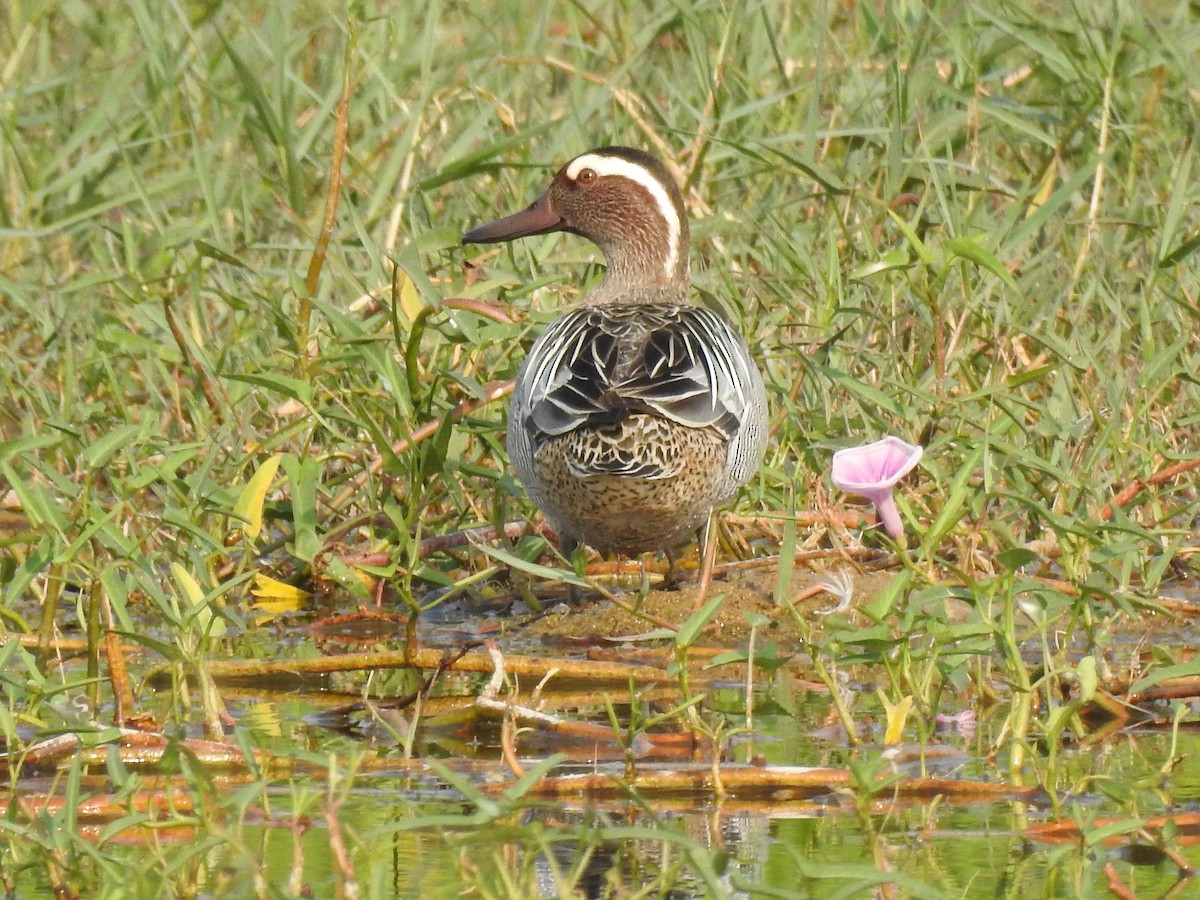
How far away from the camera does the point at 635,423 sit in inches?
227

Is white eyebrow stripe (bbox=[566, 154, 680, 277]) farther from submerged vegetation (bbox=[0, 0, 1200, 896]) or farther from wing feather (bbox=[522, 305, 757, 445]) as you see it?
wing feather (bbox=[522, 305, 757, 445])

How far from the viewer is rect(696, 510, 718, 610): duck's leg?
589cm

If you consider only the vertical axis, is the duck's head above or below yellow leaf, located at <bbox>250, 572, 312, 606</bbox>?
above

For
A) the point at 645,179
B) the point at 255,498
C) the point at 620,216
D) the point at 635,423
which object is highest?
the point at 645,179

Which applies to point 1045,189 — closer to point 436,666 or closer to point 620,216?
point 620,216

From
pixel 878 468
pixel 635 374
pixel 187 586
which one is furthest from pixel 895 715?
pixel 635 374

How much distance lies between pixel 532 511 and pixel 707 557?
93 centimetres

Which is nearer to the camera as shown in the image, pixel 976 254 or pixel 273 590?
pixel 976 254

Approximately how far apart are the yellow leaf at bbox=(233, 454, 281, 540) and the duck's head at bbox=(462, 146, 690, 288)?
4.49ft

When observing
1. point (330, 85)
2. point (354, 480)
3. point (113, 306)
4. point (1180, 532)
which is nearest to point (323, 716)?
point (354, 480)

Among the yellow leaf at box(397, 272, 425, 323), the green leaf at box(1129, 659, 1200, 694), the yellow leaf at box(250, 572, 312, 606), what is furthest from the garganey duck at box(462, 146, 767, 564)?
the green leaf at box(1129, 659, 1200, 694)

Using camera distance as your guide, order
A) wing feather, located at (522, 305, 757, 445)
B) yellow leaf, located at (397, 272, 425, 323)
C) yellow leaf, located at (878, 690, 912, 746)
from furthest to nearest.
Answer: yellow leaf, located at (397, 272, 425, 323) → wing feather, located at (522, 305, 757, 445) → yellow leaf, located at (878, 690, 912, 746)

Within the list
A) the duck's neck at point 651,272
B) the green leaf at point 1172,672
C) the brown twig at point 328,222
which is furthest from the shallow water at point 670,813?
the duck's neck at point 651,272

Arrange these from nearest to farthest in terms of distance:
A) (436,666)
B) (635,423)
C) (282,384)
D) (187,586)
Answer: (187,586)
(436,666)
(635,423)
(282,384)
